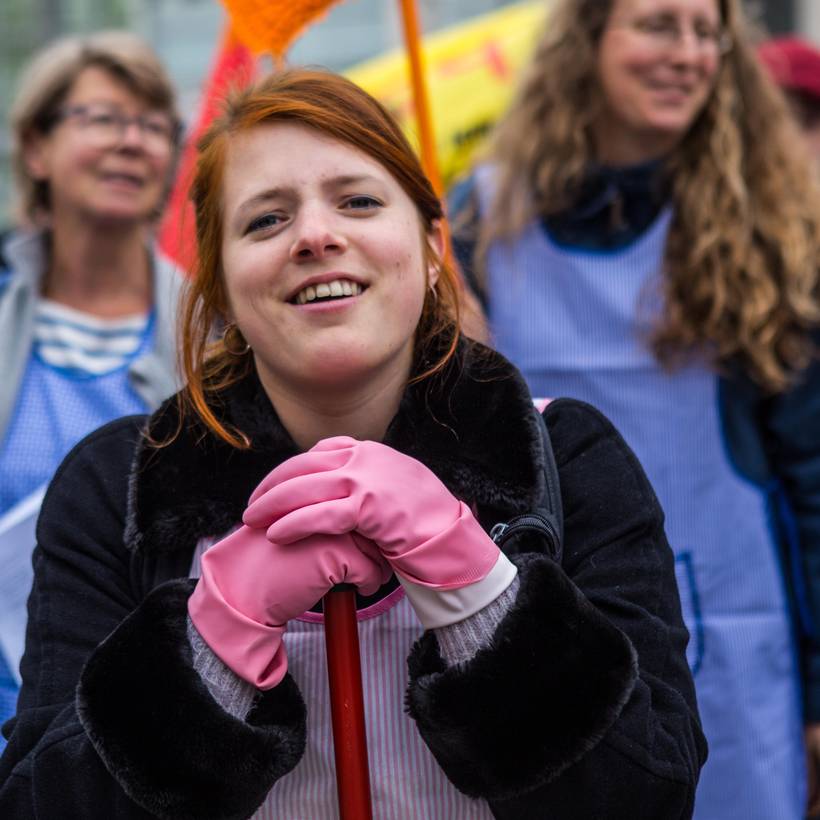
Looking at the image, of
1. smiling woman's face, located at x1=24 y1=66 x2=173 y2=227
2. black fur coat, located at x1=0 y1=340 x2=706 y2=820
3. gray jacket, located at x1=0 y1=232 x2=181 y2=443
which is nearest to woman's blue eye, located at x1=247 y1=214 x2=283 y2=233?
black fur coat, located at x1=0 y1=340 x2=706 y2=820

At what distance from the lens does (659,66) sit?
294cm

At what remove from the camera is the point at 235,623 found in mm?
1586

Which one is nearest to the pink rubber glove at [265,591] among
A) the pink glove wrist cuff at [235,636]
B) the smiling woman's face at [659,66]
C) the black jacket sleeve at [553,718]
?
the pink glove wrist cuff at [235,636]

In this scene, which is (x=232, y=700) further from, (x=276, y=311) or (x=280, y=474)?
(x=276, y=311)

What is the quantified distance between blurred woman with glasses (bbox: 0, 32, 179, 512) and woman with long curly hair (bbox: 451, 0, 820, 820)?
0.80 m

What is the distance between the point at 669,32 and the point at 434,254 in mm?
1268

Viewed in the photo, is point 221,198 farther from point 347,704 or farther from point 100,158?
point 100,158

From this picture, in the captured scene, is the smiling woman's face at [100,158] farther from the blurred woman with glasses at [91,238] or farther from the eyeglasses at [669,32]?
the eyeglasses at [669,32]

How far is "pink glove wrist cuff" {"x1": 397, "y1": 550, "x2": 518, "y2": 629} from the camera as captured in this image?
5.16ft

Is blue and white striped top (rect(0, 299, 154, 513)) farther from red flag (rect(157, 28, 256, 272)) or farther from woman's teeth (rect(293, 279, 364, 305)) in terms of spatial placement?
woman's teeth (rect(293, 279, 364, 305))

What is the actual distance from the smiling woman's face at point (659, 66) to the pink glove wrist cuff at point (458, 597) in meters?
1.65

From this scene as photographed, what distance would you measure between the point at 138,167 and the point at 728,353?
5.01ft

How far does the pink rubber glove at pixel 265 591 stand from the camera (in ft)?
5.19

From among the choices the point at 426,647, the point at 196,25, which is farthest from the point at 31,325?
the point at 196,25
